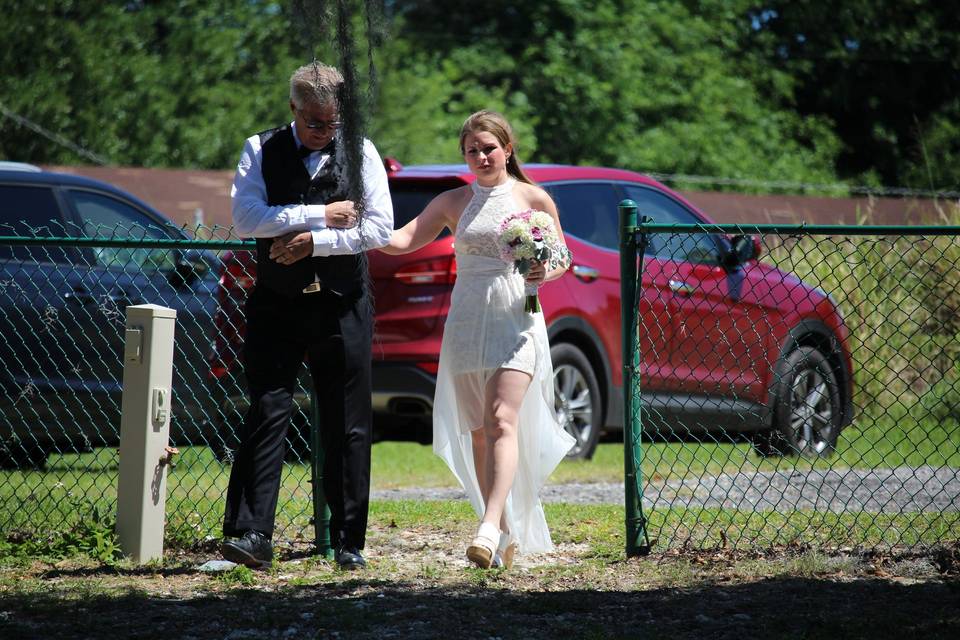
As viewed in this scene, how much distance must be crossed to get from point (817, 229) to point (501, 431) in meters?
1.55

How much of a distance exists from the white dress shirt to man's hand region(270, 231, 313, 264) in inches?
0.8

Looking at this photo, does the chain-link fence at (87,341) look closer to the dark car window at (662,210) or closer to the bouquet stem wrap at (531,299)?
the bouquet stem wrap at (531,299)

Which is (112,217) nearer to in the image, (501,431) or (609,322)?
(609,322)

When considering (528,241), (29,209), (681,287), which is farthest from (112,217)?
(528,241)

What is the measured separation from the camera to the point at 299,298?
528cm

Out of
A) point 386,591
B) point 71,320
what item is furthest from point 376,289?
point 386,591

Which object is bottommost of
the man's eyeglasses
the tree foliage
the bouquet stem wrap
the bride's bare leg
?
the bride's bare leg

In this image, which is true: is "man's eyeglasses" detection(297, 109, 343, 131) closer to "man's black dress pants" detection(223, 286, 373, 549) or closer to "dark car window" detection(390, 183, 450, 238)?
"man's black dress pants" detection(223, 286, 373, 549)

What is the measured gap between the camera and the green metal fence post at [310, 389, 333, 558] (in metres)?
5.65

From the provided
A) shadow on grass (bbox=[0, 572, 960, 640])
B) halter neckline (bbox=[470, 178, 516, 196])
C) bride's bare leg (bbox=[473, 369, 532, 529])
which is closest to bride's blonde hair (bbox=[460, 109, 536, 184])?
halter neckline (bbox=[470, 178, 516, 196])

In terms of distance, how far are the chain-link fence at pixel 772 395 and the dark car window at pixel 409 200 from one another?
1.41m

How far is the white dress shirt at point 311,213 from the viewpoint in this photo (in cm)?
514

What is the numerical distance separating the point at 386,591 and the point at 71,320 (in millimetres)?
3795

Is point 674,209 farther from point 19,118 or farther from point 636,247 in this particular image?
point 19,118
